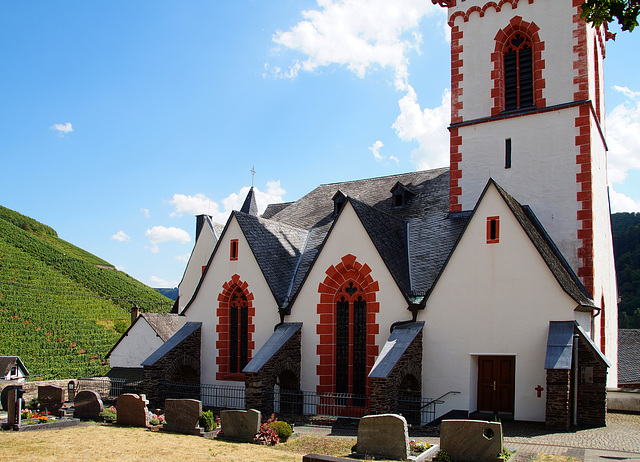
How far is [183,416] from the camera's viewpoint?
1639cm

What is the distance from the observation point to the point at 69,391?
2478 cm

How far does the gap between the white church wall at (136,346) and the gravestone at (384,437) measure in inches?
1004

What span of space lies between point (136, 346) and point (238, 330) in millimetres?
15830

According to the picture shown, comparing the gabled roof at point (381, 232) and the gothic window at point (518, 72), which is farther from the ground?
the gothic window at point (518, 72)

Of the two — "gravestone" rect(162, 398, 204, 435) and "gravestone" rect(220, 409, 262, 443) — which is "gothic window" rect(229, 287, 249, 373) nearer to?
"gravestone" rect(162, 398, 204, 435)

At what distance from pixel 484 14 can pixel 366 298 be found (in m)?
12.6

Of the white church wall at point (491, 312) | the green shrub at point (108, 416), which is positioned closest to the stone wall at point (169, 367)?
the green shrub at point (108, 416)

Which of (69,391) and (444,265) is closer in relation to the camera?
(444,265)

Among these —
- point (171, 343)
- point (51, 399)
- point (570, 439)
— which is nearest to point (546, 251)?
point (570, 439)

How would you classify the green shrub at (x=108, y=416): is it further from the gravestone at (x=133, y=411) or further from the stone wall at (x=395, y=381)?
the stone wall at (x=395, y=381)

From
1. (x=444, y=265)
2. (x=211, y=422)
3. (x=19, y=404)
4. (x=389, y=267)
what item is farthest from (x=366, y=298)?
(x=19, y=404)

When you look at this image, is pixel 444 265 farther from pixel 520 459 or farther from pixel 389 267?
pixel 520 459

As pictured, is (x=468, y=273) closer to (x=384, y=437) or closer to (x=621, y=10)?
(x=384, y=437)

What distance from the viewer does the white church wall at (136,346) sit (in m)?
36.6
